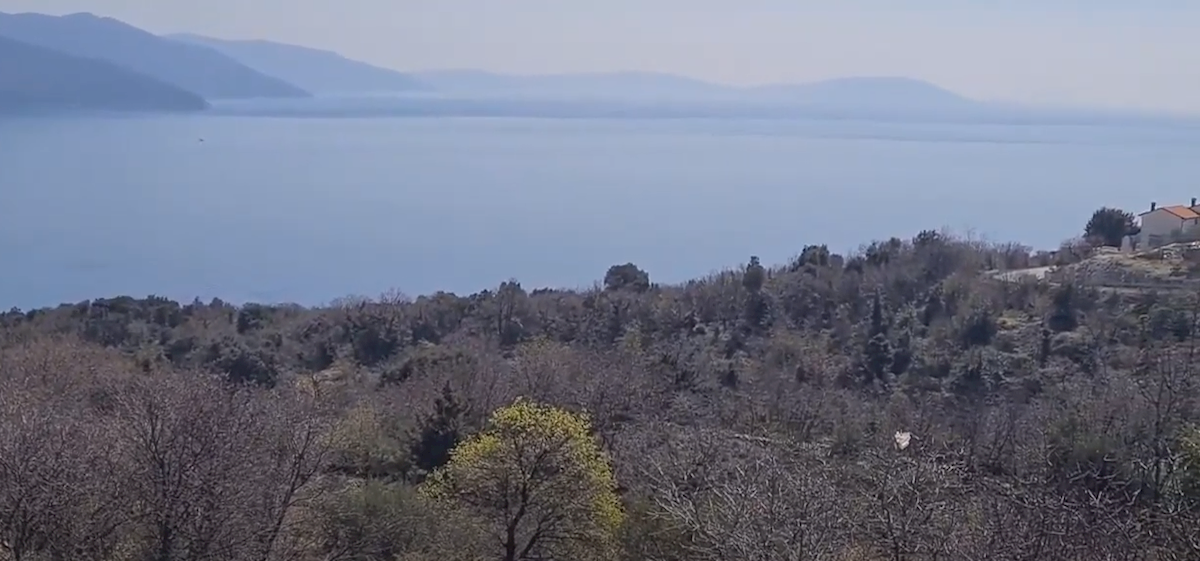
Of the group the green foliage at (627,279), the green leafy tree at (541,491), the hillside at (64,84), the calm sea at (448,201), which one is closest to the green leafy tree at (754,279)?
the green foliage at (627,279)

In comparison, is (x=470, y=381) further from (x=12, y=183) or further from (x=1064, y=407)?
(x=12, y=183)

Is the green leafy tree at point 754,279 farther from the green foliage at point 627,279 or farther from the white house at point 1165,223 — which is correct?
the white house at point 1165,223

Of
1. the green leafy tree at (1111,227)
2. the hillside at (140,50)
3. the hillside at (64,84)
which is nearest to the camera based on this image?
the green leafy tree at (1111,227)

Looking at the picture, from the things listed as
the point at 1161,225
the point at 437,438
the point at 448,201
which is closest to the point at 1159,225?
the point at 1161,225

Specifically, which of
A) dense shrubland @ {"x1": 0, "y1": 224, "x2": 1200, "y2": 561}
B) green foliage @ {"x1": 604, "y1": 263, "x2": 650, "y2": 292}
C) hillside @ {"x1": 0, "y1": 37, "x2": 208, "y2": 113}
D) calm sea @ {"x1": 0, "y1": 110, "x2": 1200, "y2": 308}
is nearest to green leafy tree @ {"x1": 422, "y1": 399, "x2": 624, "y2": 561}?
dense shrubland @ {"x1": 0, "y1": 224, "x2": 1200, "y2": 561}

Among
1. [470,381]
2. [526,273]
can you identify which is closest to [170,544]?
[470,381]

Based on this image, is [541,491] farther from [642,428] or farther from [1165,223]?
[1165,223]

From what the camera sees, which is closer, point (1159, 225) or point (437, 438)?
point (437, 438)
